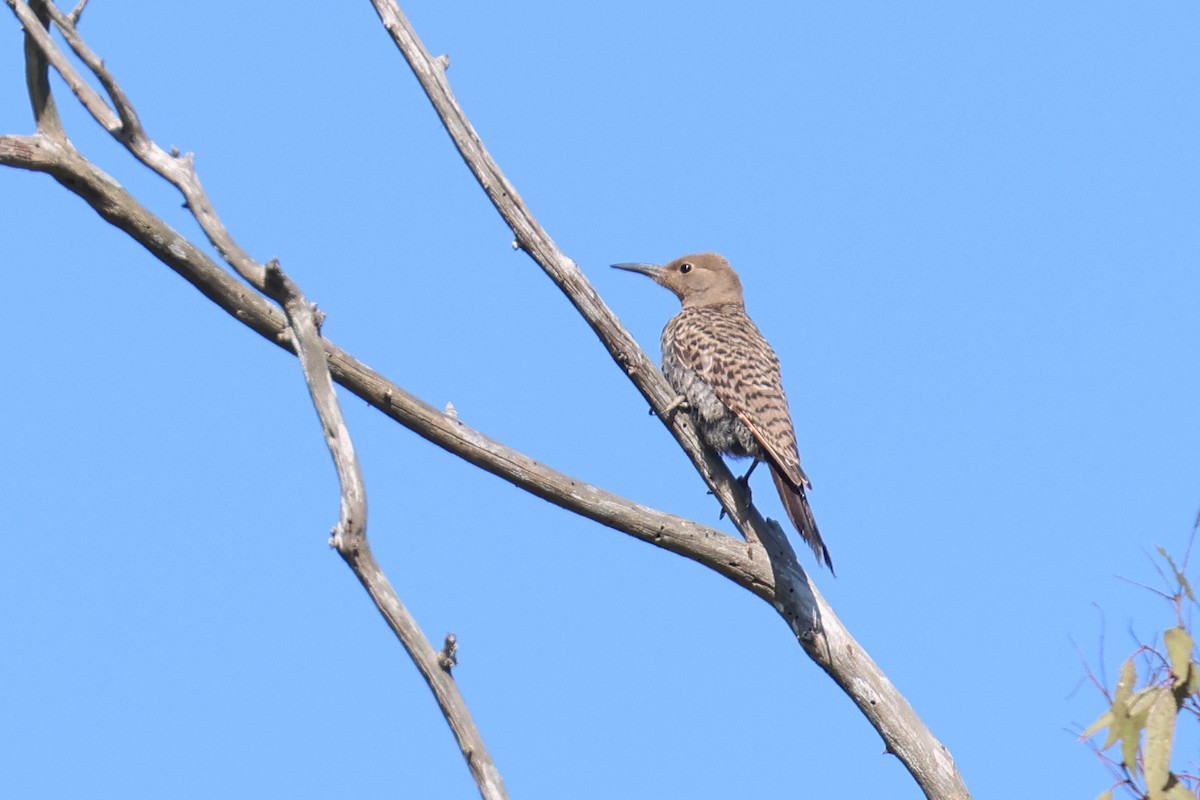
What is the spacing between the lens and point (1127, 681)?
14.5ft

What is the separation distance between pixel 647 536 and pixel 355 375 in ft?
3.99

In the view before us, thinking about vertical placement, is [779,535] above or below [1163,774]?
above

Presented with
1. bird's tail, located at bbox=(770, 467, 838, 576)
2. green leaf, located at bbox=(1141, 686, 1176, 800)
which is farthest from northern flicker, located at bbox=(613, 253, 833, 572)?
green leaf, located at bbox=(1141, 686, 1176, 800)

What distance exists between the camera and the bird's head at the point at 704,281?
7.40 meters

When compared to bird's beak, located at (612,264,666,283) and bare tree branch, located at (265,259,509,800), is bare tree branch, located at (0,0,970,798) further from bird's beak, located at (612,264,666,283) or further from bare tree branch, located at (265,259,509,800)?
bird's beak, located at (612,264,666,283)

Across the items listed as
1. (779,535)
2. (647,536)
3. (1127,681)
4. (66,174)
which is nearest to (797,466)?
(779,535)

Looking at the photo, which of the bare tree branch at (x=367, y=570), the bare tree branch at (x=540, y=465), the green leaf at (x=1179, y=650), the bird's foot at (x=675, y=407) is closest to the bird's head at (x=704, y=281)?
the bird's foot at (x=675, y=407)

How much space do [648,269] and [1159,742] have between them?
410 centimetres

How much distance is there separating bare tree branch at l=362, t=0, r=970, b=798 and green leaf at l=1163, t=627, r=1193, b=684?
1229mm

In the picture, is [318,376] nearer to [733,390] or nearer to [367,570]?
[367,570]

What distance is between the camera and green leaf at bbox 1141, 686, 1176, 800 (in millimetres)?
4160

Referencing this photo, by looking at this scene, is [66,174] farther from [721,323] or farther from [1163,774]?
[1163,774]

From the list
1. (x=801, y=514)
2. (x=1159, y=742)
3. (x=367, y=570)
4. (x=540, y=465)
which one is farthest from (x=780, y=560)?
Result: (x=367, y=570)

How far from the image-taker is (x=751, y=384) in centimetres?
618
